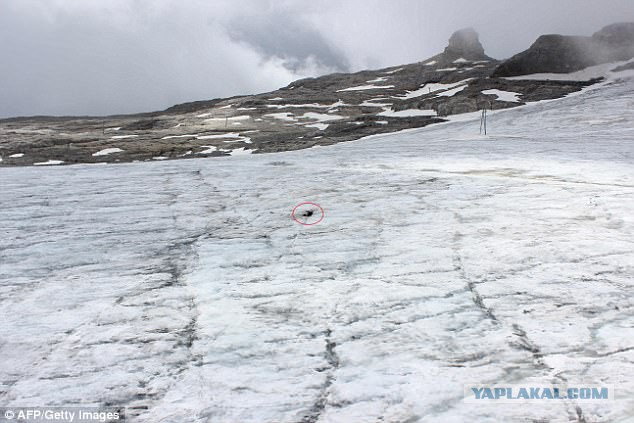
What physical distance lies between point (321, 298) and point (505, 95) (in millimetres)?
33489

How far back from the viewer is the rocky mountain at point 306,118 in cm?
2656

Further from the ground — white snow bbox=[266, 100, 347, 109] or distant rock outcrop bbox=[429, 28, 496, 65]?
distant rock outcrop bbox=[429, 28, 496, 65]

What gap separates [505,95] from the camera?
1315 inches

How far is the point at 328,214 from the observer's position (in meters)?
7.10

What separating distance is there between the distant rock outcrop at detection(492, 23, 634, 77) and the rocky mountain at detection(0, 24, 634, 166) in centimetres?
9

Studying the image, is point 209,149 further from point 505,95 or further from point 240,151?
point 505,95

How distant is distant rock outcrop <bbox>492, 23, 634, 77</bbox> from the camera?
136 ft

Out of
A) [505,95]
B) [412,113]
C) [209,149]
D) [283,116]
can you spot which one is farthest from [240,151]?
[505,95]

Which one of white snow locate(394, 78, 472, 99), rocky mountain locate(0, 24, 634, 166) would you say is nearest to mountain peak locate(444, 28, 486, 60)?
rocky mountain locate(0, 24, 634, 166)

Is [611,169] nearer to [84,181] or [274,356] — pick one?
[274,356]

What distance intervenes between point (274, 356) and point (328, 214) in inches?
143

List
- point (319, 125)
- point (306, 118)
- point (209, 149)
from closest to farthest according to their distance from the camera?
point (209, 149) → point (319, 125) → point (306, 118)

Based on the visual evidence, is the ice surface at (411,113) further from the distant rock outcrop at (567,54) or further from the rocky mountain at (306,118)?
the distant rock outcrop at (567,54)

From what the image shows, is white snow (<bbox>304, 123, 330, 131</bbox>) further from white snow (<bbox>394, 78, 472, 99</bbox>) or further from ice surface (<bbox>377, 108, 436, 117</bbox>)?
white snow (<bbox>394, 78, 472, 99</bbox>)
